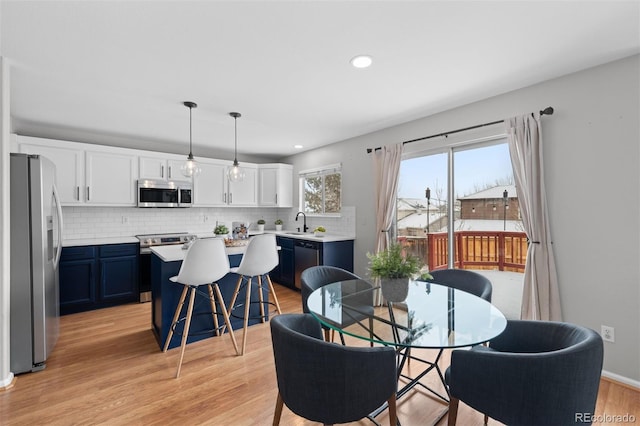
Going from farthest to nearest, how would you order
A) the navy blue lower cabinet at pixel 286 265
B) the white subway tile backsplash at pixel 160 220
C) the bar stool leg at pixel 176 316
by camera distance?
the navy blue lower cabinet at pixel 286 265, the white subway tile backsplash at pixel 160 220, the bar stool leg at pixel 176 316

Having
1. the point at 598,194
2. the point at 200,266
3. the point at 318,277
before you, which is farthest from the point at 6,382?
the point at 598,194

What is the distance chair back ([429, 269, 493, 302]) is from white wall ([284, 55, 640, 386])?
80 centimetres

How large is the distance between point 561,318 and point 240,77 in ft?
11.2

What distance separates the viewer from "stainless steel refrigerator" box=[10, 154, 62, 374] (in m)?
2.31

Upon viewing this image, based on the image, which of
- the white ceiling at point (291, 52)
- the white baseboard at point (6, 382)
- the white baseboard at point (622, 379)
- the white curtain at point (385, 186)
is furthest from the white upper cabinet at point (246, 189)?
the white baseboard at point (622, 379)

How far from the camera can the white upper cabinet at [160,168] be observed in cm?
451

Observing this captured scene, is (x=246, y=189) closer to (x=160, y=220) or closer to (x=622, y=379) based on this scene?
(x=160, y=220)

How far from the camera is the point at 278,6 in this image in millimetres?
1632

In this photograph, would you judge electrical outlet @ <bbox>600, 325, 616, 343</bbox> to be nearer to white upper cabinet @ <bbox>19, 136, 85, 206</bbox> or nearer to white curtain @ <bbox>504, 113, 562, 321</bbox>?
white curtain @ <bbox>504, 113, 562, 321</bbox>

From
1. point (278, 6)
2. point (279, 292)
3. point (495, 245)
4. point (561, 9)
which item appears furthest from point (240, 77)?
point (279, 292)

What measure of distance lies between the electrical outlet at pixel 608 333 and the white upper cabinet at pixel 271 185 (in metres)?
4.70

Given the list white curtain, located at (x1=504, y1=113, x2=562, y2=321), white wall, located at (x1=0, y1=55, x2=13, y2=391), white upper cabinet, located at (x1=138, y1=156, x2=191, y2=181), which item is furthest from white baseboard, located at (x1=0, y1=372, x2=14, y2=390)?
white curtain, located at (x1=504, y1=113, x2=562, y2=321)

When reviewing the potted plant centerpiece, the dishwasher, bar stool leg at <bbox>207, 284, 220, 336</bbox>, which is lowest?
bar stool leg at <bbox>207, 284, 220, 336</bbox>

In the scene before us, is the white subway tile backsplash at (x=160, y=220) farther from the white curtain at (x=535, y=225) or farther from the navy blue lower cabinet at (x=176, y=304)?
the white curtain at (x=535, y=225)
